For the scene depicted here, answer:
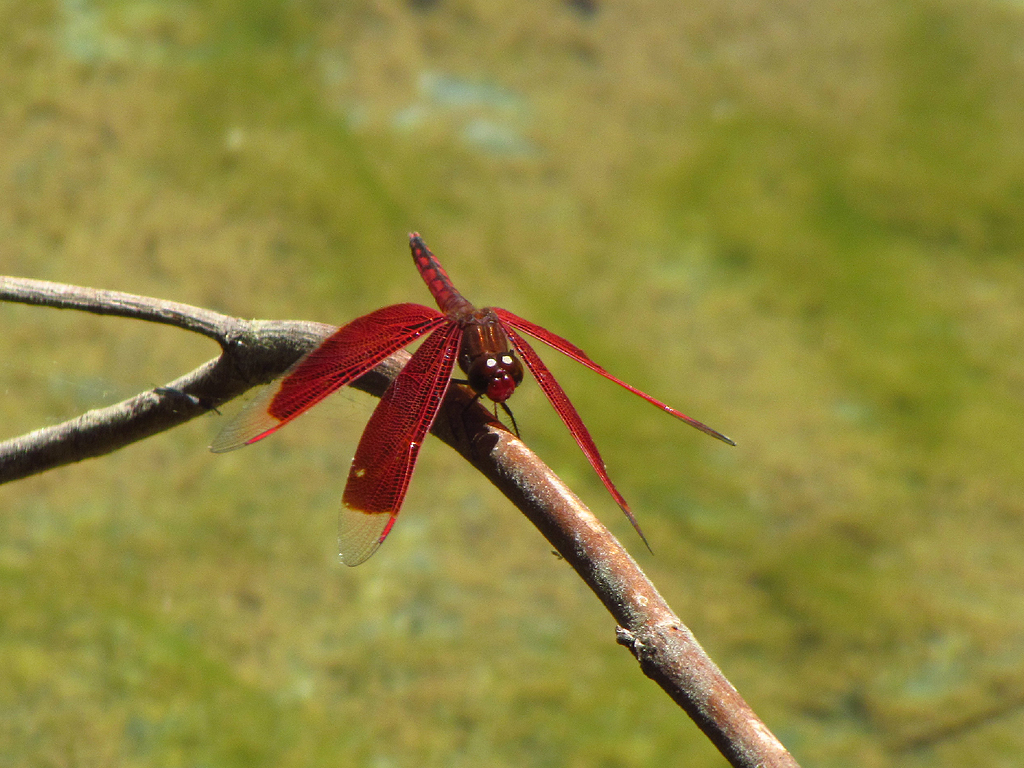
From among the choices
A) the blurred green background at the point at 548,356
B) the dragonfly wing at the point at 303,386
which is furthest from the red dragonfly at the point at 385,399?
the blurred green background at the point at 548,356

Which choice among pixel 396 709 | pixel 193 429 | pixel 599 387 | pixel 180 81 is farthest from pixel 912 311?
pixel 180 81

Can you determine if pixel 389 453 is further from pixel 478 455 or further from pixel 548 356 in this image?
pixel 548 356

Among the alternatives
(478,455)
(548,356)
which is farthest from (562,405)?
(548,356)

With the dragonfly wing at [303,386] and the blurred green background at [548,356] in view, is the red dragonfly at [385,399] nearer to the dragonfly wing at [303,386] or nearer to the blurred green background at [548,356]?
the dragonfly wing at [303,386]

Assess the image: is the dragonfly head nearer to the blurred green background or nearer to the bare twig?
the bare twig

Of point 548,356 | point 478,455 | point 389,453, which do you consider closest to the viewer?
point 478,455

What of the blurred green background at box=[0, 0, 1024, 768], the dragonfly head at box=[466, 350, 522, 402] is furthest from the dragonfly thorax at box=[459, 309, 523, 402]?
the blurred green background at box=[0, 0, 1024, 768]

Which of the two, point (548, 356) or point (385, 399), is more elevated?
point (548, 356)
